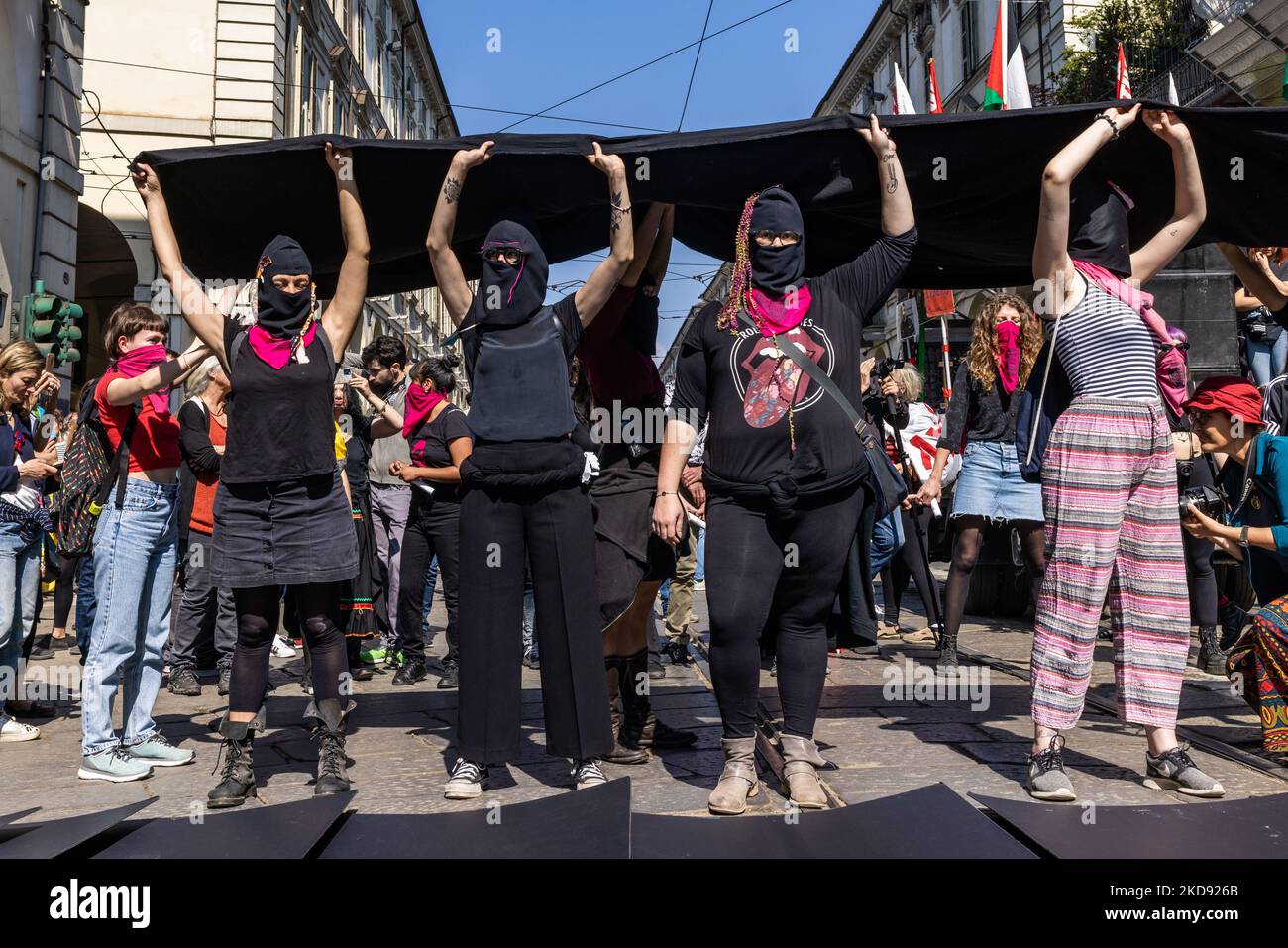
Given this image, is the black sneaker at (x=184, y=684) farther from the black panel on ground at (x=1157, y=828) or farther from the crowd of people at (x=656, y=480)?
the black panel on ground at (x=1157, y=828)

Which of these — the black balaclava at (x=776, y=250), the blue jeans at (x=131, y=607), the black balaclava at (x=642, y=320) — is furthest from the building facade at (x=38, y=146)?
the black balaclava at (x=776, y=250)

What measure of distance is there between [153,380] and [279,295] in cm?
84

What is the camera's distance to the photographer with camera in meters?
4.31

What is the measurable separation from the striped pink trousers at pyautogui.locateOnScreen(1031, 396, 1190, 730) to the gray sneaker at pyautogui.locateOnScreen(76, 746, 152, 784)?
3.59 m

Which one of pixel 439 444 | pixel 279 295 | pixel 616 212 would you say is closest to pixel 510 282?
pixel 616 212

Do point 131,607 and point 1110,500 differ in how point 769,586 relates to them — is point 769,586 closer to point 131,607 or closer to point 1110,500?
point 1110,500

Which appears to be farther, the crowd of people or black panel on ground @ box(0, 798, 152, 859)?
the crowd of people

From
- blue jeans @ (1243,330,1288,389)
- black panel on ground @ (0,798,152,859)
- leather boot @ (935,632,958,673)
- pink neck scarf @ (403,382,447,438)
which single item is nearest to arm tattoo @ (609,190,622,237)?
black panel on ground @ (0,798,152,859)

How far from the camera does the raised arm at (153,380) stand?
15.3 feet

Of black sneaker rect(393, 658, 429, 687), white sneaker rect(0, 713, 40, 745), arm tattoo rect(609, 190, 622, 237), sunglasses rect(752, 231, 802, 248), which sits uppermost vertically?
arm tattoo rect(609, 190, 622, 237)

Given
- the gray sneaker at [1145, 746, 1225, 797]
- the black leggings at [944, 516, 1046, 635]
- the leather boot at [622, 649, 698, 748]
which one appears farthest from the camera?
the black leggings at [944, 516, 1046, 635]

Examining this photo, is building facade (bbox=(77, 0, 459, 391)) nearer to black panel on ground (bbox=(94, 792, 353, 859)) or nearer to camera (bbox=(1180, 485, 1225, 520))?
camera (bbox=(1180, 485, 1225, 520))

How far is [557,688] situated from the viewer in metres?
4.14

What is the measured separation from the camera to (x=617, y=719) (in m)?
4.95
